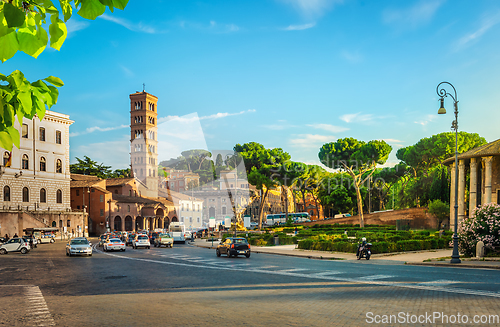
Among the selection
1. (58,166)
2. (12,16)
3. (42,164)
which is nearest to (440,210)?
(12,16)

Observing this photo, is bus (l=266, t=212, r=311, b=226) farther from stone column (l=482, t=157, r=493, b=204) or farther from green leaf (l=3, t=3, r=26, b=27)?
green leaf (l=3, t=3, r=26, b=27)

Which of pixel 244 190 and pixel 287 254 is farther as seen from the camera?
pixel 244 190

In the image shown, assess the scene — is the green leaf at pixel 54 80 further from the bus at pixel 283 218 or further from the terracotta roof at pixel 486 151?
the bus at pixel 283 218

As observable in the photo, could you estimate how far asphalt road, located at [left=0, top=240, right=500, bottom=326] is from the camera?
9875 millimetres

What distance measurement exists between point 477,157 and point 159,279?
35.5m

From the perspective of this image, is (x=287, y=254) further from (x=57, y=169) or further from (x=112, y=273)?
(x=57, y=169)

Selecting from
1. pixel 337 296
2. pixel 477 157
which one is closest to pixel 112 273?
pixel 337 296

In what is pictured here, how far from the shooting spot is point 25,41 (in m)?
3.29

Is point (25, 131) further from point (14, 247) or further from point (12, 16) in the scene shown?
point (12, 16)

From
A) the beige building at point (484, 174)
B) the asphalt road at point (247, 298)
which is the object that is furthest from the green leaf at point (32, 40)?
the beige building at point (484, 174)

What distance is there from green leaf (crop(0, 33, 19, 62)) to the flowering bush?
2719 centimetres

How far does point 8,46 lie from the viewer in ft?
10.5

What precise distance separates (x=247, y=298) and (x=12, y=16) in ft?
36.4

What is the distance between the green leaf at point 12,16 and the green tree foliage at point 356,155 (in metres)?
59.1
